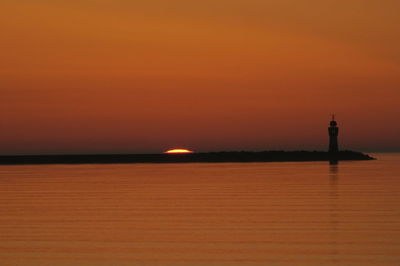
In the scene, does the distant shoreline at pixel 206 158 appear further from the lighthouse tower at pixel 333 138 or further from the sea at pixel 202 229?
the sea at pixel 202 229

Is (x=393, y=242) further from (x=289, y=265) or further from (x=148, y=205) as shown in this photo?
(x=148, y=205)

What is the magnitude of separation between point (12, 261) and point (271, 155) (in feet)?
321

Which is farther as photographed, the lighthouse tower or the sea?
the lighthouse tower

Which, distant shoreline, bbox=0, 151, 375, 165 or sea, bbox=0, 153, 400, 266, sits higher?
distant shoreline, bbox=0, 151, 375, 165

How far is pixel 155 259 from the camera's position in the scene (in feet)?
53.0

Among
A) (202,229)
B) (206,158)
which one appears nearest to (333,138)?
(206,158)

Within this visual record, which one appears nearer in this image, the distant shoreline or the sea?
the sea

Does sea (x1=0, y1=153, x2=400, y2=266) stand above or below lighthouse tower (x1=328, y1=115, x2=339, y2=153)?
below

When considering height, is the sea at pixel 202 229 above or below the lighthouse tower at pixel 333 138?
below

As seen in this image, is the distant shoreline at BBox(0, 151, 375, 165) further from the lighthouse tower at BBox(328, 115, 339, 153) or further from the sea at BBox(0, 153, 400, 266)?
the sea at BBox(0, 153, 400, 266)

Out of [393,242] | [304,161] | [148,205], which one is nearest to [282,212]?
[148,205]

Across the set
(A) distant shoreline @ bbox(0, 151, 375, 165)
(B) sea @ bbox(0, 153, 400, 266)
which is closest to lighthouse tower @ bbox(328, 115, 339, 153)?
(A) distant shoreline @ bbox(0, 151, 375, 165)

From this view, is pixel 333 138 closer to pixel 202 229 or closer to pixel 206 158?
pixel 206 158

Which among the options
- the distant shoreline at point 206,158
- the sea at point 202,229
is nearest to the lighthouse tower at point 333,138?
the distant shoreline at point 206,158
